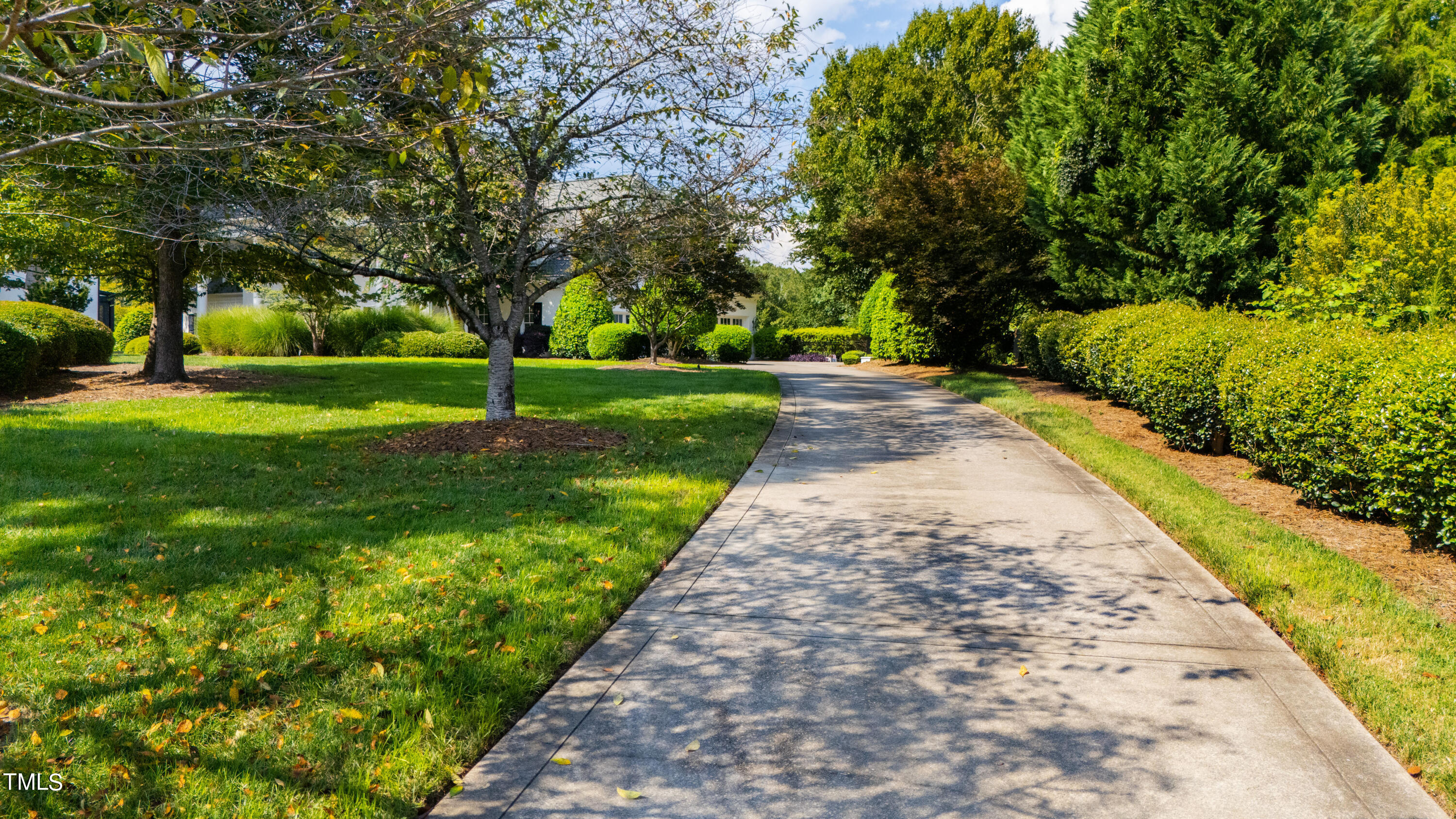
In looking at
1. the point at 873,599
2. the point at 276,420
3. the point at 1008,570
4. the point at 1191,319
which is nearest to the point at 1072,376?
the point at 1191,319

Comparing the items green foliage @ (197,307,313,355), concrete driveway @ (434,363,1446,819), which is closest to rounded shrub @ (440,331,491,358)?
green foliage @ (197,307,313,355)

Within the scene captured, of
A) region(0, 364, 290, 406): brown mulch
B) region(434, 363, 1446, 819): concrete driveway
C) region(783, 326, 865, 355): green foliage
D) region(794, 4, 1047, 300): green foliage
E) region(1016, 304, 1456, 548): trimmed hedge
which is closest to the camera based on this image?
region(434, 363, 1446, 819): concrete driveway

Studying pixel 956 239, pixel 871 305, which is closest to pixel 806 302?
pixel 871 305

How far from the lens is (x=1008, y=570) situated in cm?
549

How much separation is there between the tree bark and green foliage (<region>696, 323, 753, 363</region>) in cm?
2180

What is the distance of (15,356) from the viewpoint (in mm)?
11773

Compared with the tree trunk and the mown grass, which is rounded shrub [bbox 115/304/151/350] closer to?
the tree trunk

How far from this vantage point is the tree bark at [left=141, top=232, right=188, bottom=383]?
13359 mm

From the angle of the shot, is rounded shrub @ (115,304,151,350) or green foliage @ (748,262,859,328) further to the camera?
green foliage @ (748,262,859,328)

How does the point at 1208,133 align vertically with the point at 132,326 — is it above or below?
above

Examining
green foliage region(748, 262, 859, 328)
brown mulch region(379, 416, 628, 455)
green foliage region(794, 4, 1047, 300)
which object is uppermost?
green foliage region(794, 4, 1047, 300)

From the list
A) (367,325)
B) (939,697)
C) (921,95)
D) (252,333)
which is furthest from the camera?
(921,95)

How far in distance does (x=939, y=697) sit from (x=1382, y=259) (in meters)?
10.4

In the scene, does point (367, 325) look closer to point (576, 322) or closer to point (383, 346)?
point (383, 346)
